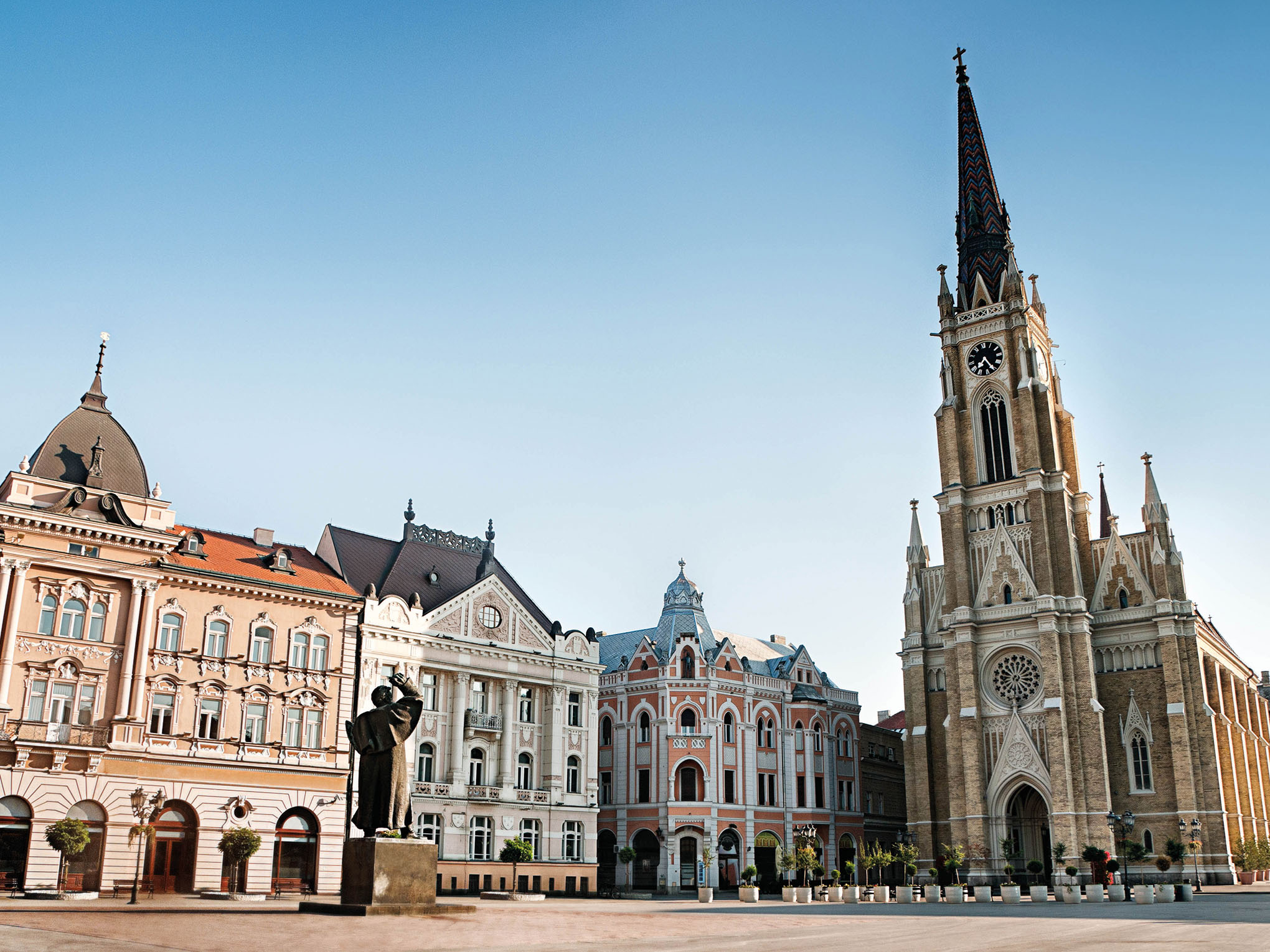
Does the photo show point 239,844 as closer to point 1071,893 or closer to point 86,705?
point 86,705

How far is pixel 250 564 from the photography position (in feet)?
160

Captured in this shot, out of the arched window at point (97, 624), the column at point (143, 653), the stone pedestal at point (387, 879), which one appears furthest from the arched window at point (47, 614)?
the stone pedestal at point (387, 879)

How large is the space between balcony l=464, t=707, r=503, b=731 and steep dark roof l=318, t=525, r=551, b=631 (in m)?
5.75

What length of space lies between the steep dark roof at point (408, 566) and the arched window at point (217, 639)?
29.7 feet

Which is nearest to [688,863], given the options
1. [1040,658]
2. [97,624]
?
[1040,658]

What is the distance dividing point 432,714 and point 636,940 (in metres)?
39.0

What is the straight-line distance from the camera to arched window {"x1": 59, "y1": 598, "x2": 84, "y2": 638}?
135 feet

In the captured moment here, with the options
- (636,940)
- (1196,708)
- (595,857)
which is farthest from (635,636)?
(636,940)

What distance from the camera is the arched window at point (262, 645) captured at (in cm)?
4625

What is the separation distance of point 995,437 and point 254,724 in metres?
49.5

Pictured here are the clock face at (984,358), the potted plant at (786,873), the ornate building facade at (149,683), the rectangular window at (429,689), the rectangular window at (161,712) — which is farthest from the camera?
the clock face at (984,358)

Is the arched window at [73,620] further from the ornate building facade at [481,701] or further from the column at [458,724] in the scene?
the column at [458,724]

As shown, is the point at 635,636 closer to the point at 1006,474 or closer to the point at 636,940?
the point at 1006,474

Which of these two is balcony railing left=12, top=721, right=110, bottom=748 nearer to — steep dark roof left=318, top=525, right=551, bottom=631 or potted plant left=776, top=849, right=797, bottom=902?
steep dark roof left=318, top=525, right=551, bottom=631
